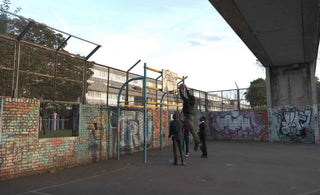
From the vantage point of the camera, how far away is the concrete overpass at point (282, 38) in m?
7.64

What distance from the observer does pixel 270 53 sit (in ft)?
41.7

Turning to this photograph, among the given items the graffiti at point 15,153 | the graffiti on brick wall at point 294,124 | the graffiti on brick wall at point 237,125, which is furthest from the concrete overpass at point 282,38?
the graffiti at point 15,153

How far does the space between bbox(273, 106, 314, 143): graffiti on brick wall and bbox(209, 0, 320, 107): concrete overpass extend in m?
0.57

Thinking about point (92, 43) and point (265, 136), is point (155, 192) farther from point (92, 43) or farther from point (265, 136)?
point (265, 136)

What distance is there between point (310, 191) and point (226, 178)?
69.5 inches

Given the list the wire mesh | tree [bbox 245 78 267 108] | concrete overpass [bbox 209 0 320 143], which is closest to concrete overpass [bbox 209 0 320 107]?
concrete overpass [bbox 209 0 320 143]

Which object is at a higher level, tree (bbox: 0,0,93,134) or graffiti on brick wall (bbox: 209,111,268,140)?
tree (bbox: 0,0,93,134)

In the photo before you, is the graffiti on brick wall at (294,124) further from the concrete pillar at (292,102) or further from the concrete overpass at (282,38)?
the concrete overpass at (282,38)

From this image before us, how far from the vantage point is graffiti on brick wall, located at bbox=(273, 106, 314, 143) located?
14070mm

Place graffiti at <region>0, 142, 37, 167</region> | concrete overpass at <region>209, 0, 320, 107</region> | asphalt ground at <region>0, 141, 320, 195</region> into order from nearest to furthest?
1. asphalt ground at <region>0, 141, 320, 195</region>
2. graffiti at <region>0, 142, 37, 167</region>
3. concrete overpass at <region>209, 0, 320, 107</region>

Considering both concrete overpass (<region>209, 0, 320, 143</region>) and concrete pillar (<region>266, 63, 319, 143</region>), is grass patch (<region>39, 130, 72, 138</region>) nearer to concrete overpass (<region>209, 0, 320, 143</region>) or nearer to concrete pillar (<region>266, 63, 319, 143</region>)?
concrete overpass (<region>209, 0, 320, 143</region>)

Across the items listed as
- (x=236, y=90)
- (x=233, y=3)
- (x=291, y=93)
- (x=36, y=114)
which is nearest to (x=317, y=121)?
(x=291, y=93)

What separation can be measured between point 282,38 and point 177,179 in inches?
347

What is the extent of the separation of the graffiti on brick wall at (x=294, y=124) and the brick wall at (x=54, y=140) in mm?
10257
